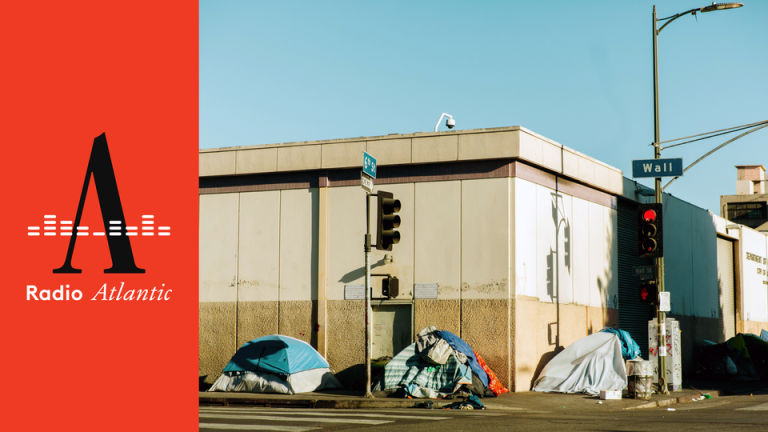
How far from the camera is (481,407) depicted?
16.0 metres

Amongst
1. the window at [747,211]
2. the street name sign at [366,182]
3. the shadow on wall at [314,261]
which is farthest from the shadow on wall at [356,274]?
the window at [747,211]

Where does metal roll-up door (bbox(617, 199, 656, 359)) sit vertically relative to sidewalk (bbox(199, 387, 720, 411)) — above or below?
above

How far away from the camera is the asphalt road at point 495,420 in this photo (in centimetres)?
1144

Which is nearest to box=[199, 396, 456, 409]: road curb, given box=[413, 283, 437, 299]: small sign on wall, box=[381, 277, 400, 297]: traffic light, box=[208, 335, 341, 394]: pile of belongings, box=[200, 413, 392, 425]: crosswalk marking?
box=[208, 335, 341, 394]: pile of belongings

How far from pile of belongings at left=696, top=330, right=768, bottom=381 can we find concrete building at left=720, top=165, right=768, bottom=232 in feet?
143

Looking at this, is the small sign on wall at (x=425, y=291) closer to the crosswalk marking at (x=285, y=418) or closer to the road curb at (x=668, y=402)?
the road curb at (x=668, y=402)

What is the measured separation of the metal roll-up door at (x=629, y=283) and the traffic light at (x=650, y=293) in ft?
25.5

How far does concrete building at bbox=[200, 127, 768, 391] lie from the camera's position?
20609mm

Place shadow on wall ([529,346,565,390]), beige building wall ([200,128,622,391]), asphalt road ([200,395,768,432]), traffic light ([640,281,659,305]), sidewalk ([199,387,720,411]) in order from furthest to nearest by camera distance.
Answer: shadow on wall ([529,346,565,390]) < beige building wall ([200,128,622,391]) < traffic light ([640,281,659,305]) < sidewalk ([199,387,720,411]) < asphalt road ([200,395,768,432])

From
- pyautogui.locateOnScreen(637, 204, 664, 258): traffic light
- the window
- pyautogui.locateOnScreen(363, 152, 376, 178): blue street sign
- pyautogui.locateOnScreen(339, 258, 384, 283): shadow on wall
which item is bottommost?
pyautogui.locateOnScreen(339, 258, 384, 283): shadow on wall

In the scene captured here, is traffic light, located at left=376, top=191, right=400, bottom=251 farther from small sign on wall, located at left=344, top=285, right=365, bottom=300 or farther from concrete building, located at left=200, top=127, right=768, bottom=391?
small sign on wall, located at left=344, top=285, right=365, bottom=300
